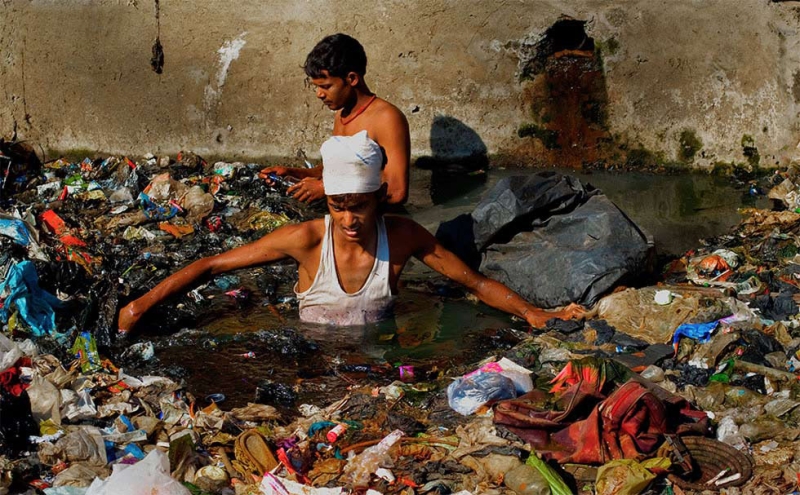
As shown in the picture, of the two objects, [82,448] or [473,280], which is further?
[473,280]

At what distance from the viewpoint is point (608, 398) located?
151 inches

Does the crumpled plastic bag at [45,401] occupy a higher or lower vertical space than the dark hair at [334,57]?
lower

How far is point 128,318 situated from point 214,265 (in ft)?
1.76

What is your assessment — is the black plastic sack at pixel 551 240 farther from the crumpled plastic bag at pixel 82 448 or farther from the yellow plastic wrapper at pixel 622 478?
the crumpled plastic bag at pixel 82 448

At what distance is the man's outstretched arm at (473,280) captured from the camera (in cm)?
550

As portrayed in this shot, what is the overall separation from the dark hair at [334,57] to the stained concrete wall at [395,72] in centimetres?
244

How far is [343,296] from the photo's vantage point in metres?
5.47

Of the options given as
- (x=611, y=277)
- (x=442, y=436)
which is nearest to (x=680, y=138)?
(x=611, y=277)

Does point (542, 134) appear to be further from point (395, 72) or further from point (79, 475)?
point (79, 475)

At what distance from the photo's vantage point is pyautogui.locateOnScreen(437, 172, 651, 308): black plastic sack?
223 inches

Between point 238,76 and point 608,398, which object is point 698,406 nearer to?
point 608,398

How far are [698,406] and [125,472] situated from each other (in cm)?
246

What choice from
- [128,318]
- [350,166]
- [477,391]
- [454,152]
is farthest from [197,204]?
[477,391]

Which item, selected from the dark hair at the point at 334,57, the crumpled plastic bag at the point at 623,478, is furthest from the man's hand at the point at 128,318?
the crumpled plastic bag at the point at 623,478
